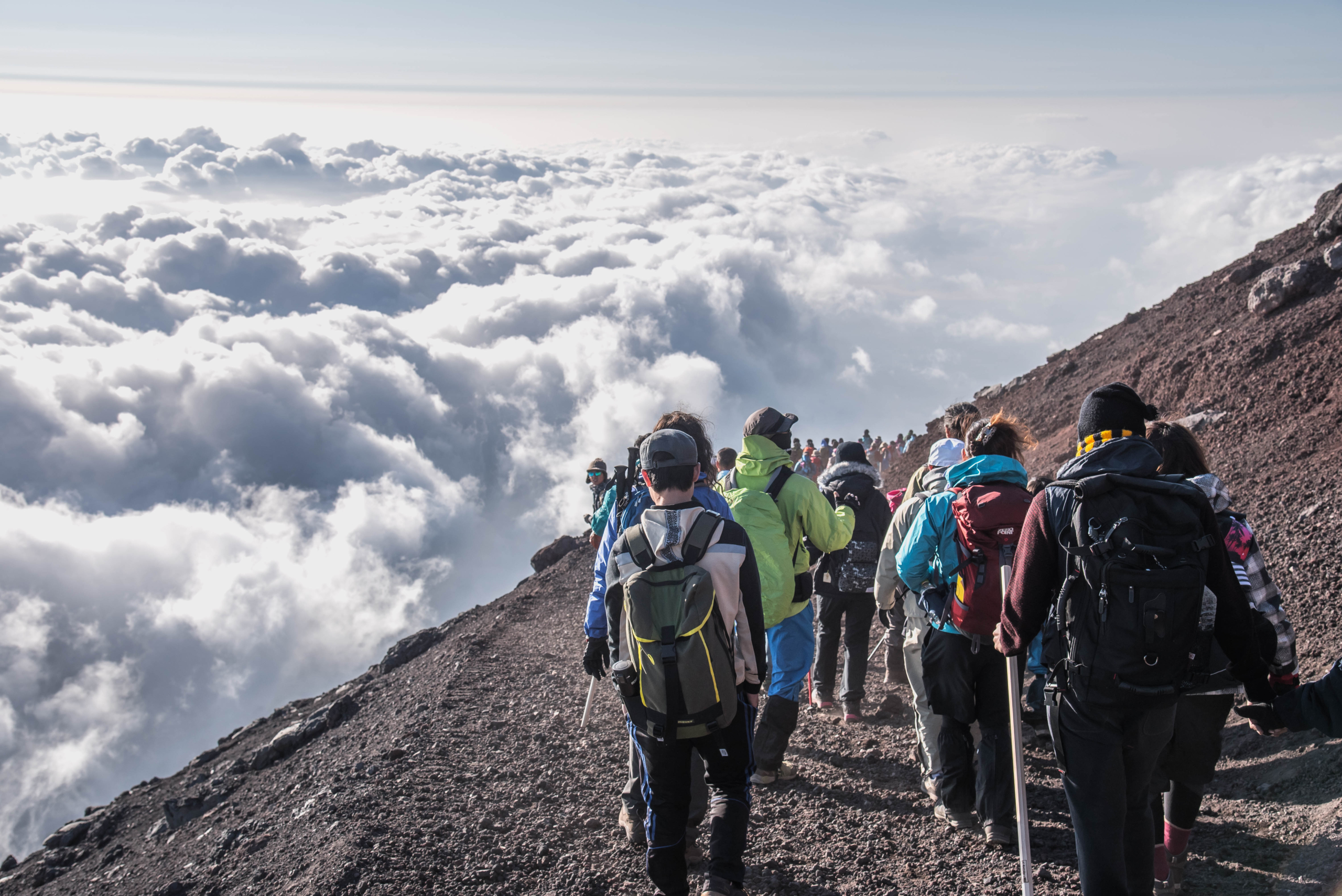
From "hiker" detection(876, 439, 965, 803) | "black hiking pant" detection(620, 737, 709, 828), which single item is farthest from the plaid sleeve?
"black hiking pant" detection(620, 737, 709, 828)

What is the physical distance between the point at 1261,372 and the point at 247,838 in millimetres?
13966

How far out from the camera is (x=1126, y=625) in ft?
9.51

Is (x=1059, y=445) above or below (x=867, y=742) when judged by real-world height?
above

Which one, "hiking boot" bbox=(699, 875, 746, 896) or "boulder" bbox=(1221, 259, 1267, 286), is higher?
"boulder" bbox=(1221, 259, 1267, 286)

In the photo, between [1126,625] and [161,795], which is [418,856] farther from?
[161,795]

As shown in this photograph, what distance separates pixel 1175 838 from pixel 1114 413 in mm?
2263

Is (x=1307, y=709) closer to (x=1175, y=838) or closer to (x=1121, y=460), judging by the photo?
(x=1121, y=460)

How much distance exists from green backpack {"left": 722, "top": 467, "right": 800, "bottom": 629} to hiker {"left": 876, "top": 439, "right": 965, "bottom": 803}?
592mm

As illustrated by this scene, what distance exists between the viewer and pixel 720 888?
149 inches

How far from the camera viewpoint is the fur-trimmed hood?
23.2ft

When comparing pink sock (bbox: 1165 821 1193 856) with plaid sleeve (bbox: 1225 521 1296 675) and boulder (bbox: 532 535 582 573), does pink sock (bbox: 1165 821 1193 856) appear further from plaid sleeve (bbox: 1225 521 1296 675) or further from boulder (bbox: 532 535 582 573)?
boulder (bbox: 532 535 582 573)

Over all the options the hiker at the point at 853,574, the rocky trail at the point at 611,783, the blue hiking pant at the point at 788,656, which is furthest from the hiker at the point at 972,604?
the hiker at the point at 853,574

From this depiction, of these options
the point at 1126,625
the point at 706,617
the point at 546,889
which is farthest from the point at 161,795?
the point at 1126,625

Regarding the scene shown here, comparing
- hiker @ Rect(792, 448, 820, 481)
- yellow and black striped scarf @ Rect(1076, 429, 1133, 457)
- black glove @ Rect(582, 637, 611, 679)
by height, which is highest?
hiker @ Rect(792, 448, 820, 481)
